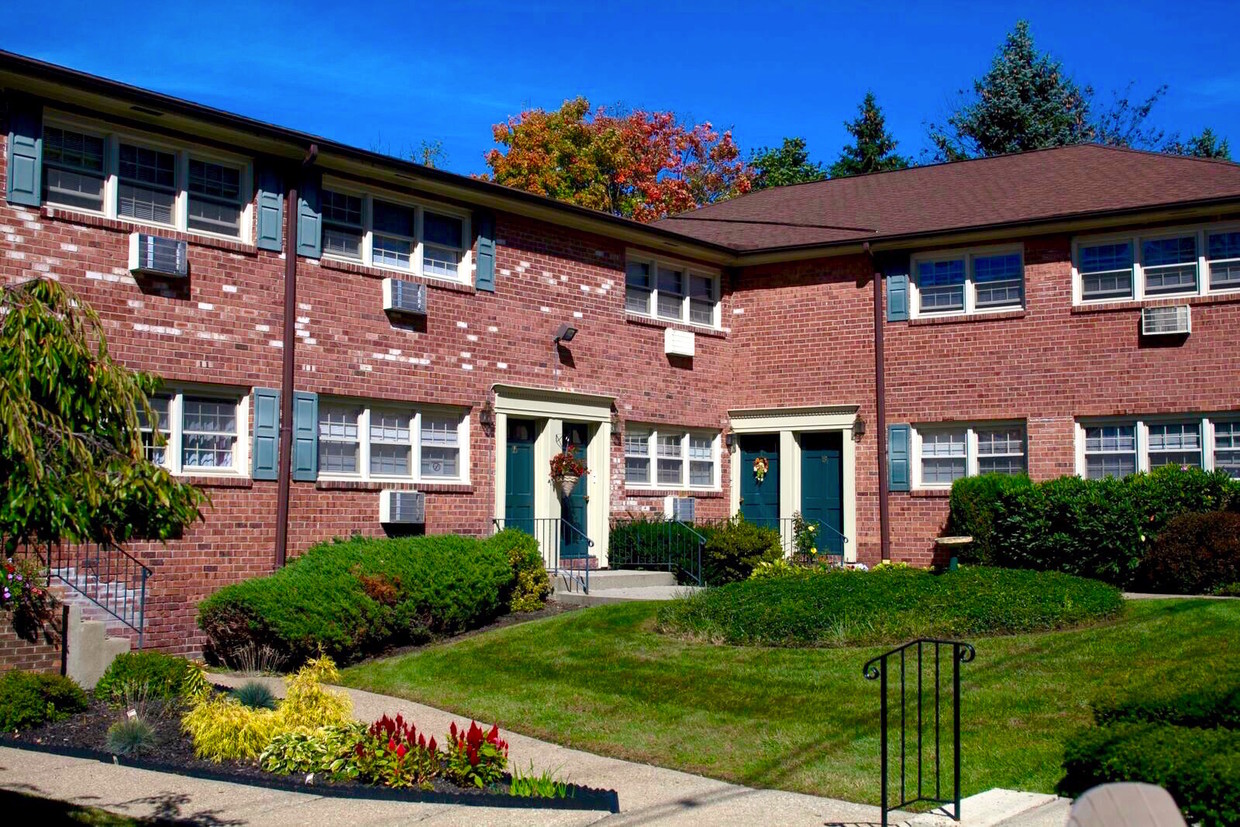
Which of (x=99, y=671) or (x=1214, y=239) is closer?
(x=99, y=671)

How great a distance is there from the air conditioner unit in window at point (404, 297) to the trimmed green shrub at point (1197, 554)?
9.89 meters

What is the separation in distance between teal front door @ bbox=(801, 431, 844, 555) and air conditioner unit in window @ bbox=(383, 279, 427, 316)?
734 cm

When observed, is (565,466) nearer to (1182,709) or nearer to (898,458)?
(898,458)

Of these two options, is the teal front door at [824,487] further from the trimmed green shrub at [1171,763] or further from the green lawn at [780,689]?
the trimmed green shrub at [1171,763]

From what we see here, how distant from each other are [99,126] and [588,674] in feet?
26.1

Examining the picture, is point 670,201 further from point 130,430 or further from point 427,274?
point 130,430

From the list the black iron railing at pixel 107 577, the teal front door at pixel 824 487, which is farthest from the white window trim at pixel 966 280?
the black iron railing at pixel 107 577

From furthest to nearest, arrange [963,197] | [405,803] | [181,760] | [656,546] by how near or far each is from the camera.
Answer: [963,197]
[656,546]
[181,760]
[405,803]

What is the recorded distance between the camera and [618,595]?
16141 mm

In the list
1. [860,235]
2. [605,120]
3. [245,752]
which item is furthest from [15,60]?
[605,120]

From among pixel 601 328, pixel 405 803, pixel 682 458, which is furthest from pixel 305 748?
pixel 682 458

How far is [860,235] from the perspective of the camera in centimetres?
1962

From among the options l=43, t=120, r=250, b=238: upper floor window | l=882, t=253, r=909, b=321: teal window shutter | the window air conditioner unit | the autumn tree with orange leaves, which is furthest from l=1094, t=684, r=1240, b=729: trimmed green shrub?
the autumn tree with orange leaves

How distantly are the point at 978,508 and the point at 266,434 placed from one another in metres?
9.91
